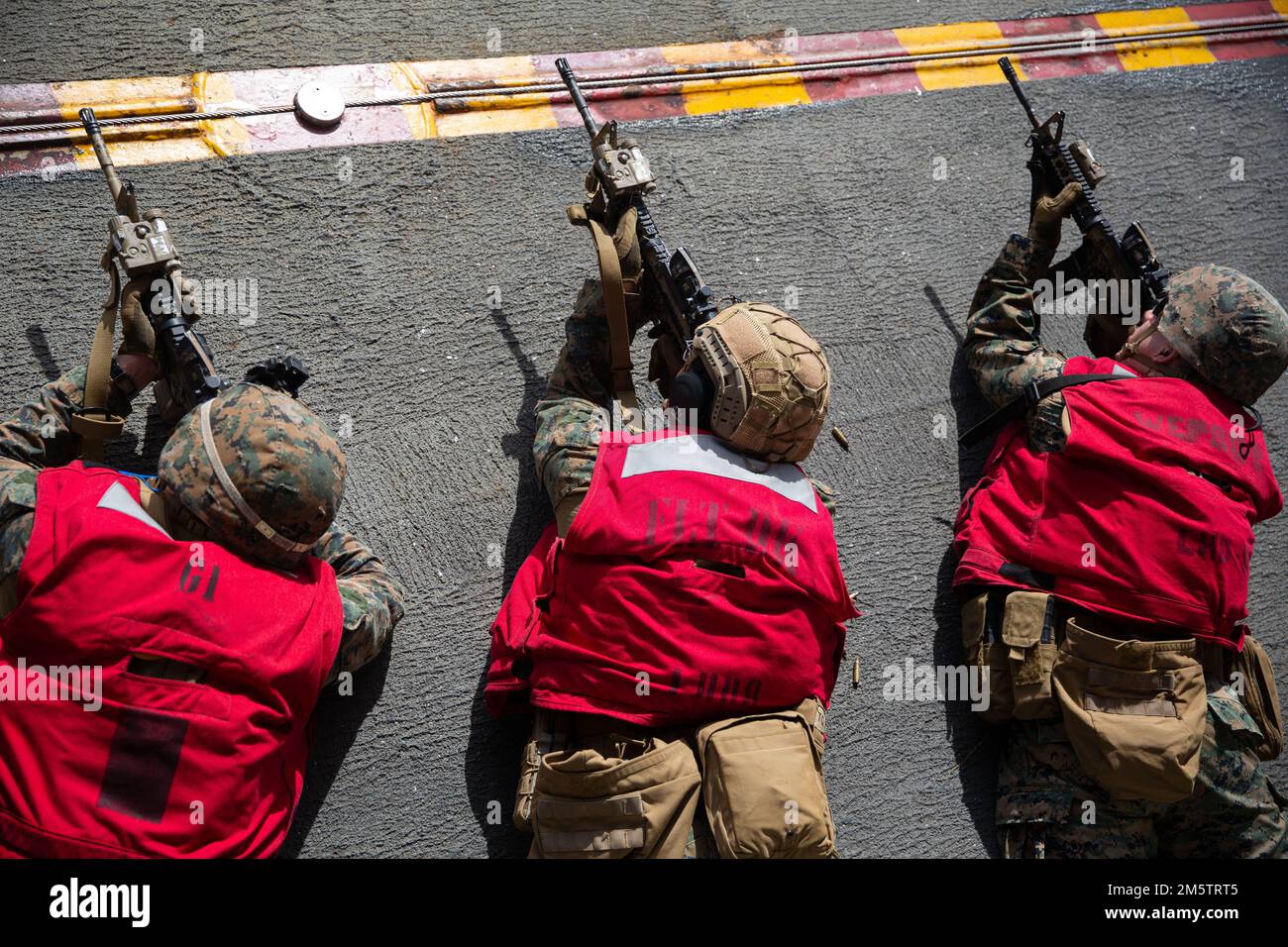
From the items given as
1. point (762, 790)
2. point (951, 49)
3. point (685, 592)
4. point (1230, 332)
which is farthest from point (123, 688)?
point (951, 49)

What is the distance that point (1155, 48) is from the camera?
582 centimetres

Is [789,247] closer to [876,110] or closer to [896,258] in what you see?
[896,258]

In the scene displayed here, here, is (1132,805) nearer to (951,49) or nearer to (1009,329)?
(1009,329)

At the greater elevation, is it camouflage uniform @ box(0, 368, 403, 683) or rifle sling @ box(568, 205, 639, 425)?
rifle sling @ box(568, 205, 639, 425)

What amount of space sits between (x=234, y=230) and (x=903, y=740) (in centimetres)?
279

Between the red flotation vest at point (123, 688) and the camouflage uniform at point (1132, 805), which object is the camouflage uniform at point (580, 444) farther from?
the camouflage uniform at point (1132, 805)

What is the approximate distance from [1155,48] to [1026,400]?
9.50 feet

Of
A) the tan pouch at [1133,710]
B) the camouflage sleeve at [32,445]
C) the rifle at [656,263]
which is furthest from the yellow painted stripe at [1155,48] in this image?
the camouflage sleeve at [32,445]

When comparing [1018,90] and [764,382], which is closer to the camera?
[764,382]

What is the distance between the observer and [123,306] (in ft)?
10.5

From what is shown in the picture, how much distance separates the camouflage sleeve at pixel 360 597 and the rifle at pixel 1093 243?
2774mm

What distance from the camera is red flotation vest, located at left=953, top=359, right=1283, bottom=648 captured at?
3533 mm

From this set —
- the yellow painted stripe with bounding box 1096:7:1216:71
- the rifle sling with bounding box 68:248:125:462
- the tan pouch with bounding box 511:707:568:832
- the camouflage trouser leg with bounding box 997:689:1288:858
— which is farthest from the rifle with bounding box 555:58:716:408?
the yellow painted stripe with bounding box 1096:7:1216:71

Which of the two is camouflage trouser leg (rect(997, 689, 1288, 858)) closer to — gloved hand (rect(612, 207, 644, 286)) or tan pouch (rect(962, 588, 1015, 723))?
tan pouch (rect(962, 588, 1015, 723))
